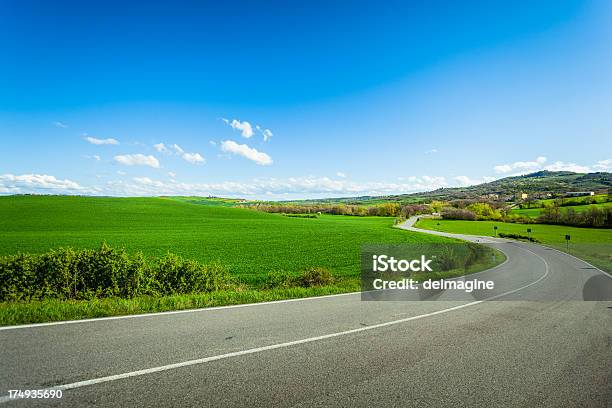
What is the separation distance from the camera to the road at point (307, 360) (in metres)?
3.98

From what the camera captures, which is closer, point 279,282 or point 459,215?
point 279,282

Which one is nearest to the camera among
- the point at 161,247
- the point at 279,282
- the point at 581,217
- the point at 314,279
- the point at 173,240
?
the point at 314,279

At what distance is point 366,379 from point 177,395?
273 centimetres

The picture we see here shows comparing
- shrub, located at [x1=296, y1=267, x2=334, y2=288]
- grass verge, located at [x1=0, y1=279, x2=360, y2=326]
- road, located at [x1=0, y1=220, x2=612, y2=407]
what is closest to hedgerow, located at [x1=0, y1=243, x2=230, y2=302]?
grass verge, located at [x1=0, y1=279, x2=360, y2=326]

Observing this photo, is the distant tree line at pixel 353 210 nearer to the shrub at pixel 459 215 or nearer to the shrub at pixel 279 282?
the shrub at pixel 459 215

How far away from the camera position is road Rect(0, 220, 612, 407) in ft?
13.0

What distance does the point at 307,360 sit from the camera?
5008 millimetres

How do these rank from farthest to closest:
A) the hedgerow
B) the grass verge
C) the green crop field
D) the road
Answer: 1. the green crop field
2. the hedgerow
3. the grass verge
4. the road

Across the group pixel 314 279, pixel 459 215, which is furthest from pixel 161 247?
pixel 459 215

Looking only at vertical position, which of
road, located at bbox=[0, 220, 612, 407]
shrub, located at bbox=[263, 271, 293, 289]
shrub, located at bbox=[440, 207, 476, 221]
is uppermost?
road, located at bbox=[0, 220, 612, 407]

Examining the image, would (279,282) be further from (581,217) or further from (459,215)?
(459,215)

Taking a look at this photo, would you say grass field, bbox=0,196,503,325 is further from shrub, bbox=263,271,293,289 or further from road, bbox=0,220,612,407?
road, bbox=0,220,612,407

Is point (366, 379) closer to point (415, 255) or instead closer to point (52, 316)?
point (52, 316)

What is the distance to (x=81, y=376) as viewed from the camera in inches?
163
